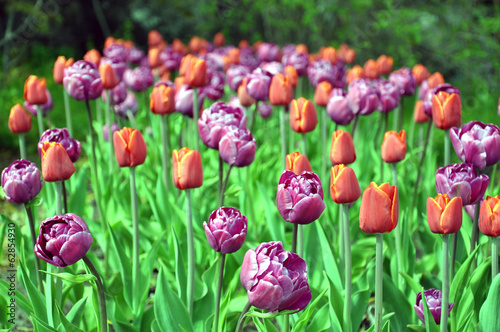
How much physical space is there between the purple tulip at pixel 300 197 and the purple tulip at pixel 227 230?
0.13m


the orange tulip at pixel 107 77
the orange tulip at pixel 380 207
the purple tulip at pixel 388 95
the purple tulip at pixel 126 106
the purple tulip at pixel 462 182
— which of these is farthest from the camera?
the purple tulip at pixel 126 106

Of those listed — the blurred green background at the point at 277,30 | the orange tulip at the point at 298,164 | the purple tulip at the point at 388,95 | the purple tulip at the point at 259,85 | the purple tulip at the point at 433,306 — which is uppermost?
the blurred green background at the point at 277,30

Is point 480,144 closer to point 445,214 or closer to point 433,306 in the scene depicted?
point 445,214

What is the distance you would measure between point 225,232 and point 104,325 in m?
0.52

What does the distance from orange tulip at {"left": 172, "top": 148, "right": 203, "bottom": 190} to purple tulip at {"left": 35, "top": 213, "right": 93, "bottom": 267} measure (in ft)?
1.23

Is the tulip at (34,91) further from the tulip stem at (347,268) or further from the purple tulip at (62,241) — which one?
the tulip stem at (347,268)

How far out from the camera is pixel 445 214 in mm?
1482

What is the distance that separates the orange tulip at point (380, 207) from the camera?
1.44 metres

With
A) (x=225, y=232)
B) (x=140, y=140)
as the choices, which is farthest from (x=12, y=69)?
(x=225, y=232)

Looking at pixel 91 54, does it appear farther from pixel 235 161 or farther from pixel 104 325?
pixel 104 325

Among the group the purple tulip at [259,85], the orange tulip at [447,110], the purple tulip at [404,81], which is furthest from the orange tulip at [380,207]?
the purple tulip at [404,81]

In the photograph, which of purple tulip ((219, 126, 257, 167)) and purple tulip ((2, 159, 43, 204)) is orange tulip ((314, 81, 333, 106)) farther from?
purple tulip ((2, 159, 43, 204))

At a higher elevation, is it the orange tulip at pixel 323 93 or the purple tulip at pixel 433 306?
the orange tulip at pixel 323 93

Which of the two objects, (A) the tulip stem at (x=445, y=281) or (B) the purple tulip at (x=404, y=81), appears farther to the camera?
(B) the purple tulip at (x=404, y=81)
